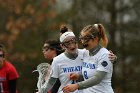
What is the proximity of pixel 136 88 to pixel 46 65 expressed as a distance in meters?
16.5

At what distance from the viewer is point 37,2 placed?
28.5 m

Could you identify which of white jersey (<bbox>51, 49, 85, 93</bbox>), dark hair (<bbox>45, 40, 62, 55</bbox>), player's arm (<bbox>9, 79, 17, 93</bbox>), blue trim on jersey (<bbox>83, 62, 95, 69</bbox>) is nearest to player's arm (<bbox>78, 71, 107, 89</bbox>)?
blue trim on jersey (<bbox>83, 62, 95, 69</bbox>)

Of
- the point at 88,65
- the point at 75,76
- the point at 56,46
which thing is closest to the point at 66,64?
the point at 75,76

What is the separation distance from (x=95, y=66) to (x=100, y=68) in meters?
0.16

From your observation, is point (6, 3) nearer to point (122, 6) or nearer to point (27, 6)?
point (27, 6)

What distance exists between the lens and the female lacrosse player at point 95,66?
312 inches

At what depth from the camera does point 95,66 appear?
8.11m

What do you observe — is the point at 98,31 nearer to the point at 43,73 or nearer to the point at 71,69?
the point at 71,69

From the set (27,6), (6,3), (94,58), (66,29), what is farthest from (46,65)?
(27,6)

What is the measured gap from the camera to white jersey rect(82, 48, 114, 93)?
800 cm

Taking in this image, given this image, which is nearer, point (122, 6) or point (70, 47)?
point (70, 47)

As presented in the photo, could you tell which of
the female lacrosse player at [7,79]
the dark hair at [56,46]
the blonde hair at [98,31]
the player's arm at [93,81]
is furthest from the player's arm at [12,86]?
the player's arm at [93,81]

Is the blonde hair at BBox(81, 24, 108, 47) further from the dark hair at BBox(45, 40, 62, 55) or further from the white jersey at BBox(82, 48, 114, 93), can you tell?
the dark hair at BBox(45, 40, 62, 55)

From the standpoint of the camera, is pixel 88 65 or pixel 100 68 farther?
pixel 88 65
